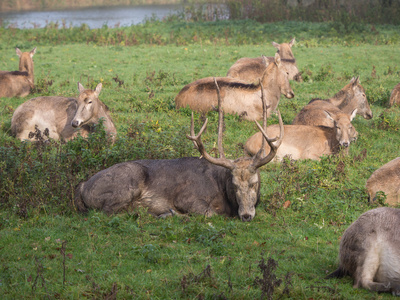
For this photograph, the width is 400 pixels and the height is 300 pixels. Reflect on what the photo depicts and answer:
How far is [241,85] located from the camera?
13.3 metres

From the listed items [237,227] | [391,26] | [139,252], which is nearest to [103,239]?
[139,252]

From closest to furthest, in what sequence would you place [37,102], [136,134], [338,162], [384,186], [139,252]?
1. [139,252]
2. [384,186]
3. [338,162]
4. [136,134]
5. [37,102]

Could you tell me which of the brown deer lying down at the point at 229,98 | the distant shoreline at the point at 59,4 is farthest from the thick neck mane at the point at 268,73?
the distant shoreline at the point at 59,4

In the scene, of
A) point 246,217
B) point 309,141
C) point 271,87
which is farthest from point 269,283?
point 271,87

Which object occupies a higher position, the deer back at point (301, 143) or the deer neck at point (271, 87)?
the deer neck at point (271, 87)

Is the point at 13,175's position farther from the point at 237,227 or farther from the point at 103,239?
the point at 237,227

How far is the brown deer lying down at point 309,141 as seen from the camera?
10.4m

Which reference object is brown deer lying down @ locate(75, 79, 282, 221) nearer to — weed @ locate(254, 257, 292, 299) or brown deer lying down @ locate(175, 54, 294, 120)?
weed @ locate(254, 257, 292, 299)

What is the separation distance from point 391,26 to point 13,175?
26.1 metres

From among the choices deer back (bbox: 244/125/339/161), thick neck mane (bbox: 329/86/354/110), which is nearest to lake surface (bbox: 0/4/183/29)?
thick neck mane (bbox: 329/86/354/110)

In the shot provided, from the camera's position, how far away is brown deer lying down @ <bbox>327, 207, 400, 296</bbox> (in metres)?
4.92

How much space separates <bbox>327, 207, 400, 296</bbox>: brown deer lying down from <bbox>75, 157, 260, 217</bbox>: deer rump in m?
2.68

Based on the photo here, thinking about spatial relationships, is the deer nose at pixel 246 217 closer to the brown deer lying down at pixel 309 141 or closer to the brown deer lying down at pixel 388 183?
the brown deer lying down at pixel 388 183

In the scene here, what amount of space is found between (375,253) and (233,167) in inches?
112
